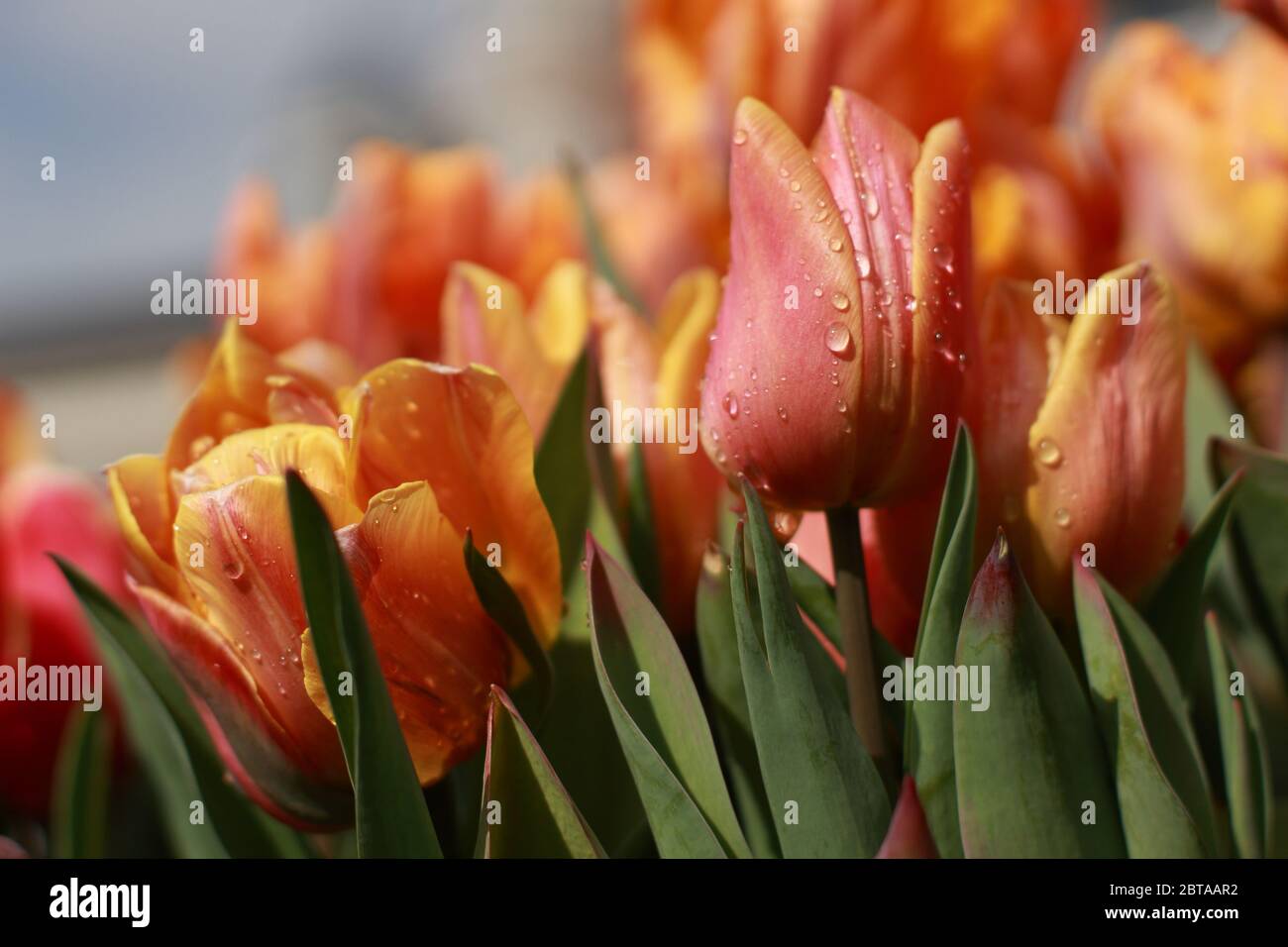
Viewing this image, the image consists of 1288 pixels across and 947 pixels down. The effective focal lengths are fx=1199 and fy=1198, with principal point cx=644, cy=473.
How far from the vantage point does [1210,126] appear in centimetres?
46

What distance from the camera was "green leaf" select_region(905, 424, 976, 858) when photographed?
0.26 meters

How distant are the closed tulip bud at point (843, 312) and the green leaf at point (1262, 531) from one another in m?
0.11

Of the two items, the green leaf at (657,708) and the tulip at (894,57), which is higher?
the tulip at (894,57)

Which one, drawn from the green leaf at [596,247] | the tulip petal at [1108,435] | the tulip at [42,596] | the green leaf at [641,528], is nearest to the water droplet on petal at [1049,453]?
the tulip petal at [1108,435]

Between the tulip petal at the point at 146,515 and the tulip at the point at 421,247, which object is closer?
the tulip petal at the point at 146,515

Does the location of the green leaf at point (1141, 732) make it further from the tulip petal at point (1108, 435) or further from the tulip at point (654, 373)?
the tulip at point (654, 373)

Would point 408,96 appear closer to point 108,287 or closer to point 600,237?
point 108,287

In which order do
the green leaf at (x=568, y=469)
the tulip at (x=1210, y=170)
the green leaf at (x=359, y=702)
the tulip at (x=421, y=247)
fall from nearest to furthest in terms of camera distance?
the green leaf at (x=359, y=702)
the green leaf at (x=568, y=469)
the tulip at (x=1210, y=170)
the tulip at (x=421, y=247)

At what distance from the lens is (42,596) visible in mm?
482

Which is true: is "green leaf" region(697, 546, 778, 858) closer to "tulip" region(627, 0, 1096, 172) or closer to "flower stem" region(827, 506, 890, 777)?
"flower stem" region(827, 506, 890, 777)

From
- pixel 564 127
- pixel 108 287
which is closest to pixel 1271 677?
pixel 564 127

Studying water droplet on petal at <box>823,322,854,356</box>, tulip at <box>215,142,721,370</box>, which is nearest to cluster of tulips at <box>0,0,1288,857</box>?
water droplet on petal at <box>823,322,854,356</box>

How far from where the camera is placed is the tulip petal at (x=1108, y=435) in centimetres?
28
